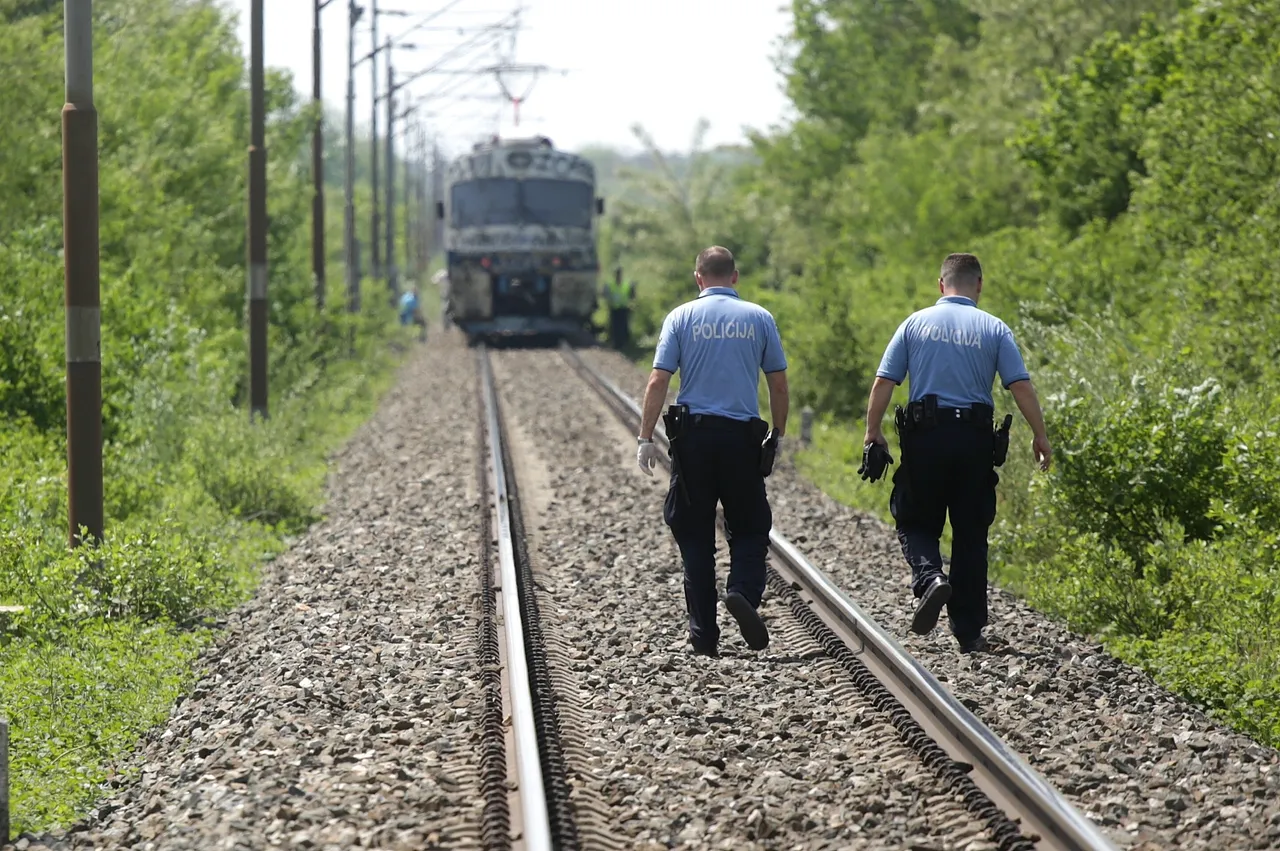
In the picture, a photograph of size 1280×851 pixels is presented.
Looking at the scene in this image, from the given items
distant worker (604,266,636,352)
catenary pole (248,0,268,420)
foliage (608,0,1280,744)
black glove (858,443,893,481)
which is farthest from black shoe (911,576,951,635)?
distant worker (604,266,636,352)

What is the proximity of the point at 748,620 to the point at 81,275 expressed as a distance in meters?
4.92

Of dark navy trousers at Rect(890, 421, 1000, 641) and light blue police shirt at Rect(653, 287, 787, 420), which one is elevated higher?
light blue police shirt at Rect(653, 287, 787, 420)

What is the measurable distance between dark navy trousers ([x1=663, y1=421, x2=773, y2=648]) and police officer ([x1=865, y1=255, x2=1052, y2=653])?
2.27ft

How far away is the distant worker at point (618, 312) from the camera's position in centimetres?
3803

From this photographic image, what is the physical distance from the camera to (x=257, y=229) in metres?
19.1

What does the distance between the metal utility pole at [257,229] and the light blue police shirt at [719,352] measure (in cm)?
1074

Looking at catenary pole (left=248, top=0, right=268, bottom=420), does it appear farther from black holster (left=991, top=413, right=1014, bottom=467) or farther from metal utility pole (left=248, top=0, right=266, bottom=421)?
black holster (left=991, top=413, right=1014, bottom=467)

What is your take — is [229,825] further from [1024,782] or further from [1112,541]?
[1112,541]

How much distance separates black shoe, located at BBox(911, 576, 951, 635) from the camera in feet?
26.5

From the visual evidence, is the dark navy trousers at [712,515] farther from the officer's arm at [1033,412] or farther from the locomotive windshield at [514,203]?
the locomotive windshield at [514,203]

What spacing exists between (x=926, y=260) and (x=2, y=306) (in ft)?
52.0

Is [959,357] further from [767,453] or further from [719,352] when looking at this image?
[719,352]

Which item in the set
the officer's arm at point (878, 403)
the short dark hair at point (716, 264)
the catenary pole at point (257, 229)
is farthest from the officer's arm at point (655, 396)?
the catenary pole at point (257, 229)

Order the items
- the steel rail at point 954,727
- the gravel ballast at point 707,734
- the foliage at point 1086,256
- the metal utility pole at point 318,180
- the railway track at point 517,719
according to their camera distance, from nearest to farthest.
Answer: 1. the steel rail at point 954,727
2. the railway track at point 517,719
3. the gravel ballast at point 707,734
4. the foliage at point 1086,256
5. the metal utility pole at point 318,180
